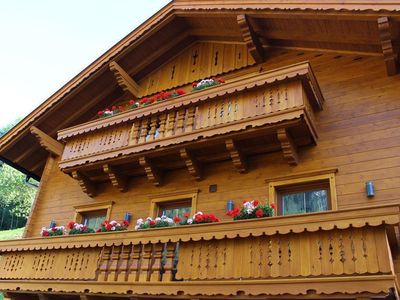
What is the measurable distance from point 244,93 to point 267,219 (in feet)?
11.4

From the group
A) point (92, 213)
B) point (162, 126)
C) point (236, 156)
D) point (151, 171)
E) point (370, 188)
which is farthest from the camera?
point (92, 213)

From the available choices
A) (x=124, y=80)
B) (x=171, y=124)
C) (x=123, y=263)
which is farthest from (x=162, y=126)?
(x=123, y=263)

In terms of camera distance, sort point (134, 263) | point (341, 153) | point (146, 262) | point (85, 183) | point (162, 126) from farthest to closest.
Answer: point (85, 183) < point (162, 126) < point (341, 153) < point (134, 263) < point (146, 262)

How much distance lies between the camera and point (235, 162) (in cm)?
928

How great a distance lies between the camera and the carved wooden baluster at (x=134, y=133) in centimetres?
1043

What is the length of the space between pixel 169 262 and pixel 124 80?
695 cm

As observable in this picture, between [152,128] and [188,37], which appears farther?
[188,37]

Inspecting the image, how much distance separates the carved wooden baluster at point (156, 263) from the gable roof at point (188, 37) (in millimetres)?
5967

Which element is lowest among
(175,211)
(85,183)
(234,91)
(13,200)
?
(175,211)

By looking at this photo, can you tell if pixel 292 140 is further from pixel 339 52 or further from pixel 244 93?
pixel 339 52

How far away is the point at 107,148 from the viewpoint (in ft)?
35.6

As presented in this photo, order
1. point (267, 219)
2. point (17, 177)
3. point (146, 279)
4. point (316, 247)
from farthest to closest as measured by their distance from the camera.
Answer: point (17, 177), point (146, 279), point (267, 219), point (316, 247)

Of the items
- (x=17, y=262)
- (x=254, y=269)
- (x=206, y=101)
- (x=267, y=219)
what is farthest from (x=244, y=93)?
(x=17, y=262)

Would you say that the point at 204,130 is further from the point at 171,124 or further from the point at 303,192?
the point at 303,192
